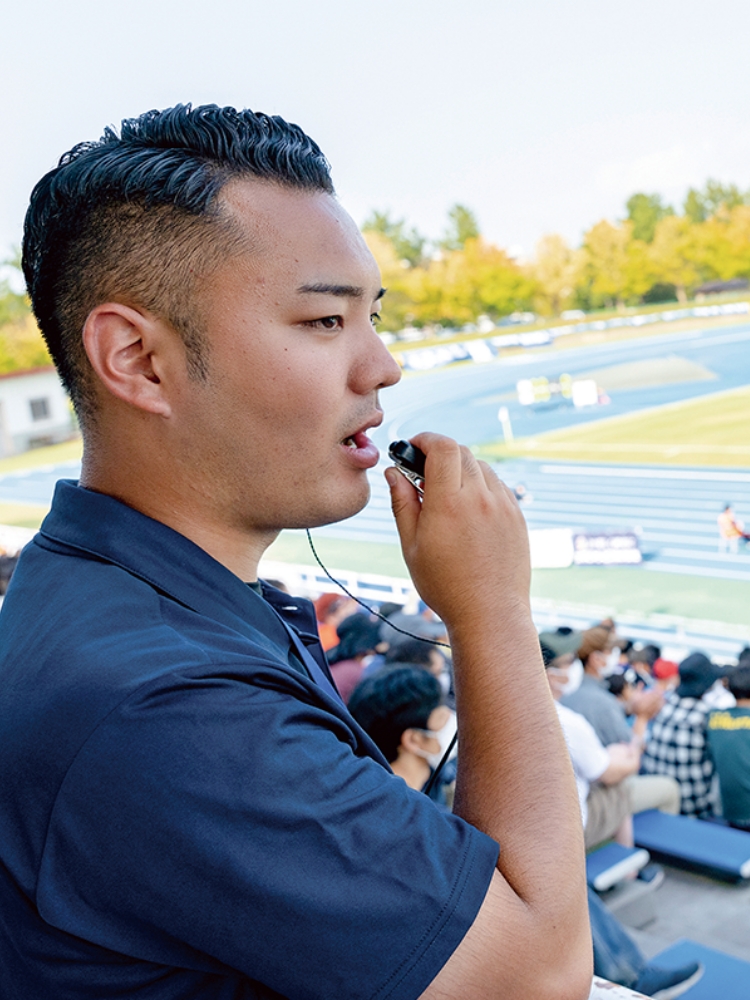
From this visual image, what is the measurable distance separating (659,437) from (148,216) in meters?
16.5

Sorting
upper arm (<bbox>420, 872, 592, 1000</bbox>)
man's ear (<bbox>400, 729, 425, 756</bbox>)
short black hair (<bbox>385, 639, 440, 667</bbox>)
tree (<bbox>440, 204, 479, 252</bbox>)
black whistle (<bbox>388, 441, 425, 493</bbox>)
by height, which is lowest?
short black hair (<bbox>385, 639, 440, 667</bbox>)

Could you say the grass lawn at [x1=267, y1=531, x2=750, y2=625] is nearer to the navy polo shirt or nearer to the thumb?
the thumb

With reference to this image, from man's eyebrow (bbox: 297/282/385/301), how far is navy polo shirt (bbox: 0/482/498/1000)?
1.03 ft

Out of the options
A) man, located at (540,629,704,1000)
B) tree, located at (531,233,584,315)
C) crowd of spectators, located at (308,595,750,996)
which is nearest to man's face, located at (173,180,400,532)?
man, located at (540,629,704,1000)

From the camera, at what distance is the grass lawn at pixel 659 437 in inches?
627

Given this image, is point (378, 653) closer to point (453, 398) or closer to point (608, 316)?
point (453, 398)

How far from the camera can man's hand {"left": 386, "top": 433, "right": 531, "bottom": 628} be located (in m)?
0.89

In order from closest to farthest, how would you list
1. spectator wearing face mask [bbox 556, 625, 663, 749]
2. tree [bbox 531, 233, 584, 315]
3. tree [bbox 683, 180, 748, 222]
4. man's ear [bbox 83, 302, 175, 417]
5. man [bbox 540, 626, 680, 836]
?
man's ear [bbox 83, 302, 175, 417] → man [bbox 540, 626, 680, 836] → spectator wearing face mask [bbox 556, 625, 663, 749] → tree [bbox 531, 233, 584, 315] → tree [bbox 683, 180, 748, 222]

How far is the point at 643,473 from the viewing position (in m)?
16.1

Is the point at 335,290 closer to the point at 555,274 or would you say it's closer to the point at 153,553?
the point at 153,553

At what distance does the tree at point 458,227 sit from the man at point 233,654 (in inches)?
768

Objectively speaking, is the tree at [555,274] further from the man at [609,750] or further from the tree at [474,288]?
the man at [609,750]

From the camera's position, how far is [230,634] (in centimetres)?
76

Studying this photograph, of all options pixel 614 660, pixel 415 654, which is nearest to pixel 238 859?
pixel 415 654
